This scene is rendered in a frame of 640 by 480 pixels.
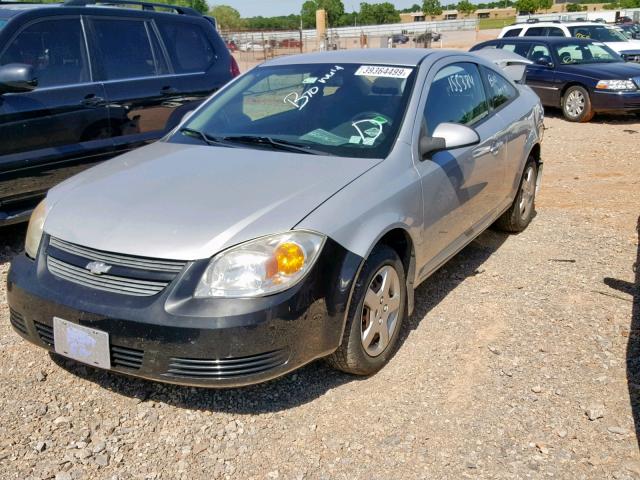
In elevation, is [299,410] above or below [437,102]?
below

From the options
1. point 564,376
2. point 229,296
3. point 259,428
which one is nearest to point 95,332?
point 229,296

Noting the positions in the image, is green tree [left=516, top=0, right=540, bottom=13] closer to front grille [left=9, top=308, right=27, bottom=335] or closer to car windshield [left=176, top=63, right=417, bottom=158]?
car windshield [left=176, top=63, right=417, bottom=158]

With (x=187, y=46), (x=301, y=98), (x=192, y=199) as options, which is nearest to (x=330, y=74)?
(x=301, y=98)

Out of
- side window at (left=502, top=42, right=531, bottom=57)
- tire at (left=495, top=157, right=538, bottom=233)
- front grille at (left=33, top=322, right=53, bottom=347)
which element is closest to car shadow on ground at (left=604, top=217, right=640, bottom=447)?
tire at (left=495, top=157, right=538, bottom=233)

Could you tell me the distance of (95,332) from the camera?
2.80m

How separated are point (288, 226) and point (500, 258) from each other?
2.84 m

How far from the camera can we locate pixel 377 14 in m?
111

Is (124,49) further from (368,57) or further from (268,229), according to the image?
(268,229)

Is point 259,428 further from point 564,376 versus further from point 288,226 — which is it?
point 564,376

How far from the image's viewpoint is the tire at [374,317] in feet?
10.3

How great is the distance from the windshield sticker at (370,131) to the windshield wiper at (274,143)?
26 centimetres

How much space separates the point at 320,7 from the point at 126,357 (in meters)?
101

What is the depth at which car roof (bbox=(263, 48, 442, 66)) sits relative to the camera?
4.16 meters

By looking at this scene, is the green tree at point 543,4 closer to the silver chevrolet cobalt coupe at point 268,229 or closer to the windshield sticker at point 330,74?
the windshield sticker at point 330,74
